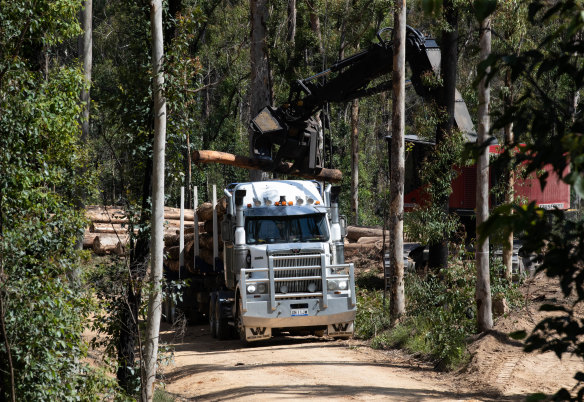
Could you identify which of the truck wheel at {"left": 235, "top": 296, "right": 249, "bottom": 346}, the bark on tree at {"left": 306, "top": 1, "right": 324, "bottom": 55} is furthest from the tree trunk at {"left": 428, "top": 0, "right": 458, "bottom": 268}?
the bark on tree at {"left": 306, "top": 1, "right": 324, "bottom": 55}

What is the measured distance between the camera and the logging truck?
1505 centimetres

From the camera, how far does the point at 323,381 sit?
11758mm

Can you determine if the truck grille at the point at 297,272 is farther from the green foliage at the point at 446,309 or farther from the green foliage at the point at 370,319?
the green foliage at the point at 446,309

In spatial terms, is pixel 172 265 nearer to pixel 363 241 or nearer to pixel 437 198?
pixel 363 241

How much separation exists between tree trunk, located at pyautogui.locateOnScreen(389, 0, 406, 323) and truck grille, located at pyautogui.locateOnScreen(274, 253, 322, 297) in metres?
2.02

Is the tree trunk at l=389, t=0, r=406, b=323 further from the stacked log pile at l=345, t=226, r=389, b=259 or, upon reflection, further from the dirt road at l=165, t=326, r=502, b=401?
the stacked log pile at l=345, t=226, r=389, b=259

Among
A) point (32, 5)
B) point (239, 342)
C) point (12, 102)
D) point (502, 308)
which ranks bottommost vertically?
point (239, 342)

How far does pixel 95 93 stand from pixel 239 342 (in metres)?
30.7

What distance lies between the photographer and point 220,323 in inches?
655

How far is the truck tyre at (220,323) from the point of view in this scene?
54.3 feet

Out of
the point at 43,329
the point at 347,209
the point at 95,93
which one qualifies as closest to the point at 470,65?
the point at 347,209

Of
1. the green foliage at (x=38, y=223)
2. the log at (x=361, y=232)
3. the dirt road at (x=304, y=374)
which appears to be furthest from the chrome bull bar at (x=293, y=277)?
the log at (x=361, y=232)

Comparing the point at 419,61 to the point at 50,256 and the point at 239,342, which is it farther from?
the point at 50,256

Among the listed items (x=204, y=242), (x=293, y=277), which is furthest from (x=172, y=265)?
(x=293, y=277)
